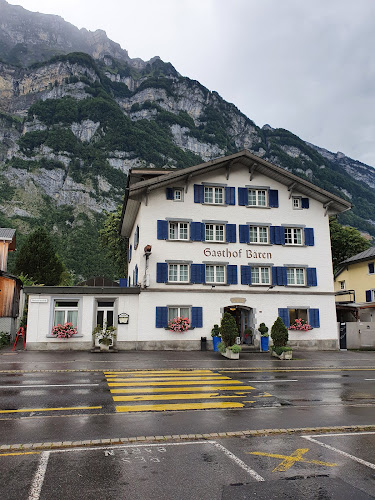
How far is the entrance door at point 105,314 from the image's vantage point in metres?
25.1

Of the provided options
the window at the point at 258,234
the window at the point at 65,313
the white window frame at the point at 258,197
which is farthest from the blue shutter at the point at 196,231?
the window at the point at 65,313

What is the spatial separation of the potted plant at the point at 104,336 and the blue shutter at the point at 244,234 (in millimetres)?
10691

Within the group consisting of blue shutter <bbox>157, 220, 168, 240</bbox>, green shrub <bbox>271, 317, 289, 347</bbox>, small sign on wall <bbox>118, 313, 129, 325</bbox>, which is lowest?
green shrub <bbox>271, 317, 289, 347</bbox>

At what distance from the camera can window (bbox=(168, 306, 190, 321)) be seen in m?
26.1

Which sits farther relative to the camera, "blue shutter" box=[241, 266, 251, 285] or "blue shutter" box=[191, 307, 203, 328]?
"blue shutter" box=[241, 266, 251, 285]

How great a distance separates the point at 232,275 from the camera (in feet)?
89.1

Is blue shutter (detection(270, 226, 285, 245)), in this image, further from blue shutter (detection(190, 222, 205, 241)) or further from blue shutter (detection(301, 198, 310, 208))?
blue shutter (detection(190, 222, 205, 241))

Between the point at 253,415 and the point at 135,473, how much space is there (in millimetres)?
4318

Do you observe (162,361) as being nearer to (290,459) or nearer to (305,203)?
(290,459)

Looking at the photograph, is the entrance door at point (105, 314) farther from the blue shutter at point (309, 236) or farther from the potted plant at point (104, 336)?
the blue shutter at point (309, 236)

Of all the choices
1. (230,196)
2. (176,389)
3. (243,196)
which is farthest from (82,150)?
(176,389)

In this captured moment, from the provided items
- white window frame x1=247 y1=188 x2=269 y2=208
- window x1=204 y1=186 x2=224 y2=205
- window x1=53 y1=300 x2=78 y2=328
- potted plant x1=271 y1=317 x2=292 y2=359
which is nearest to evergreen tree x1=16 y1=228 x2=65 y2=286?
Result: window x1=53 y1=300 x2=78 y2=328

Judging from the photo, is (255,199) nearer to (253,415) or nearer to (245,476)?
(253,415)

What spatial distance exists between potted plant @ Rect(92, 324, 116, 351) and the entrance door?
60.1 inches
